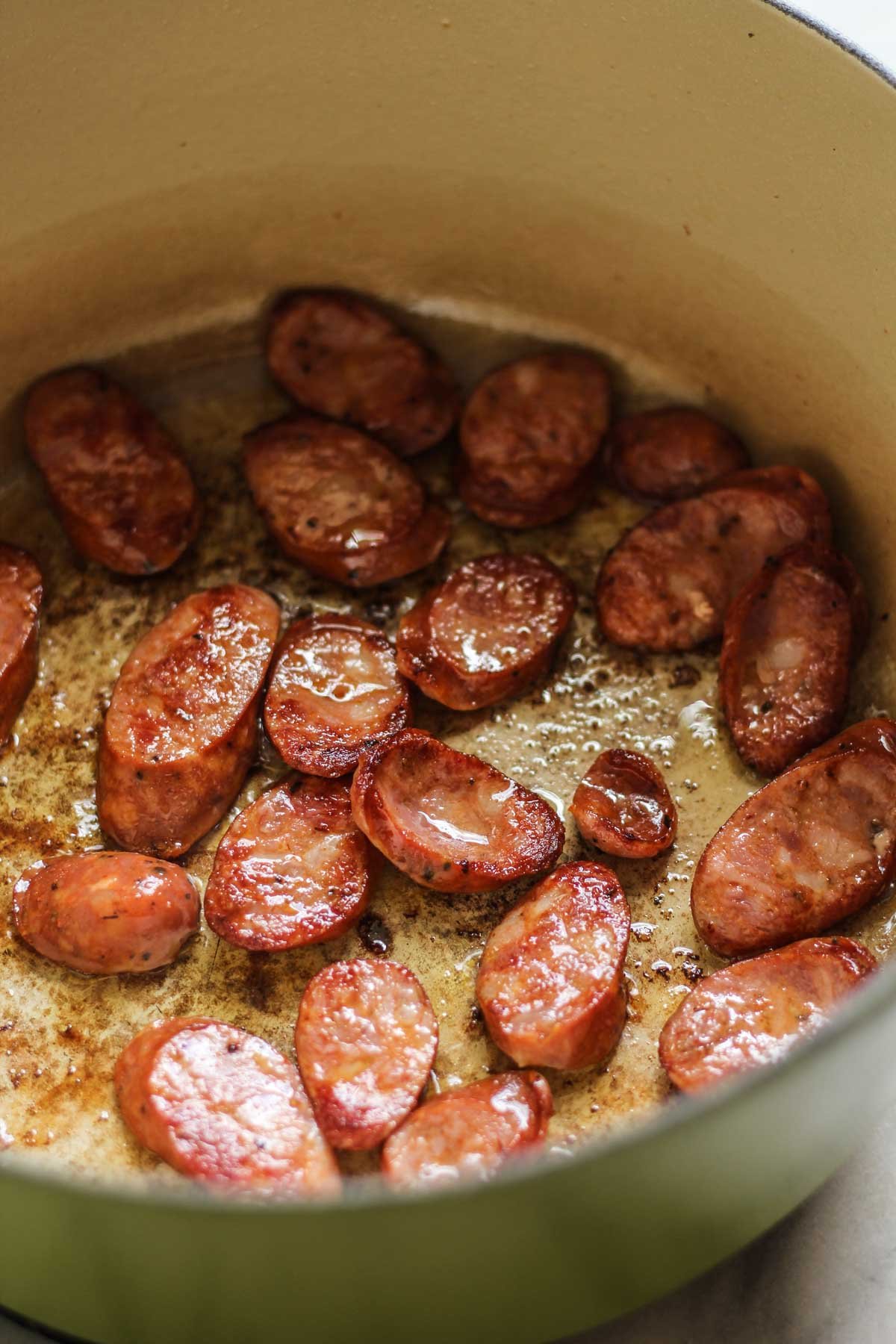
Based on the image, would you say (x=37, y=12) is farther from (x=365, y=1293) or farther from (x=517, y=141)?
(x=365, y=1293)

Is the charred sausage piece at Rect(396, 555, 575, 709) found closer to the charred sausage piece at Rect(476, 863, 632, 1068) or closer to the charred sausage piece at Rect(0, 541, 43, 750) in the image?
the charred sausage piece at Rect(476, 863, 632, 1068)

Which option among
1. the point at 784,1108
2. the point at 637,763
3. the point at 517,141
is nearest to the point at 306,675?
the point at 637,763

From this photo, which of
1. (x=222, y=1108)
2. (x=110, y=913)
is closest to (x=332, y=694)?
(x=110, y=913)

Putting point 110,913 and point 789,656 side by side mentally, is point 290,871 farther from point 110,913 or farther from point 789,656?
point 789,656

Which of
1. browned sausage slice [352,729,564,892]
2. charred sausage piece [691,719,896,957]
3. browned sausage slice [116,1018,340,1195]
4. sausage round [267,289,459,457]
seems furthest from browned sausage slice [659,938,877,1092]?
sausage round [267,289,459,457]

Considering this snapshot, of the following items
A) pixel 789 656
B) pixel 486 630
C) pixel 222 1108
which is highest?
pixel 789 656

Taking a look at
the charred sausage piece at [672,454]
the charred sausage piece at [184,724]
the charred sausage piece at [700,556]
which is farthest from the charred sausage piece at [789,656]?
the charred sausage piece at [184,724]
